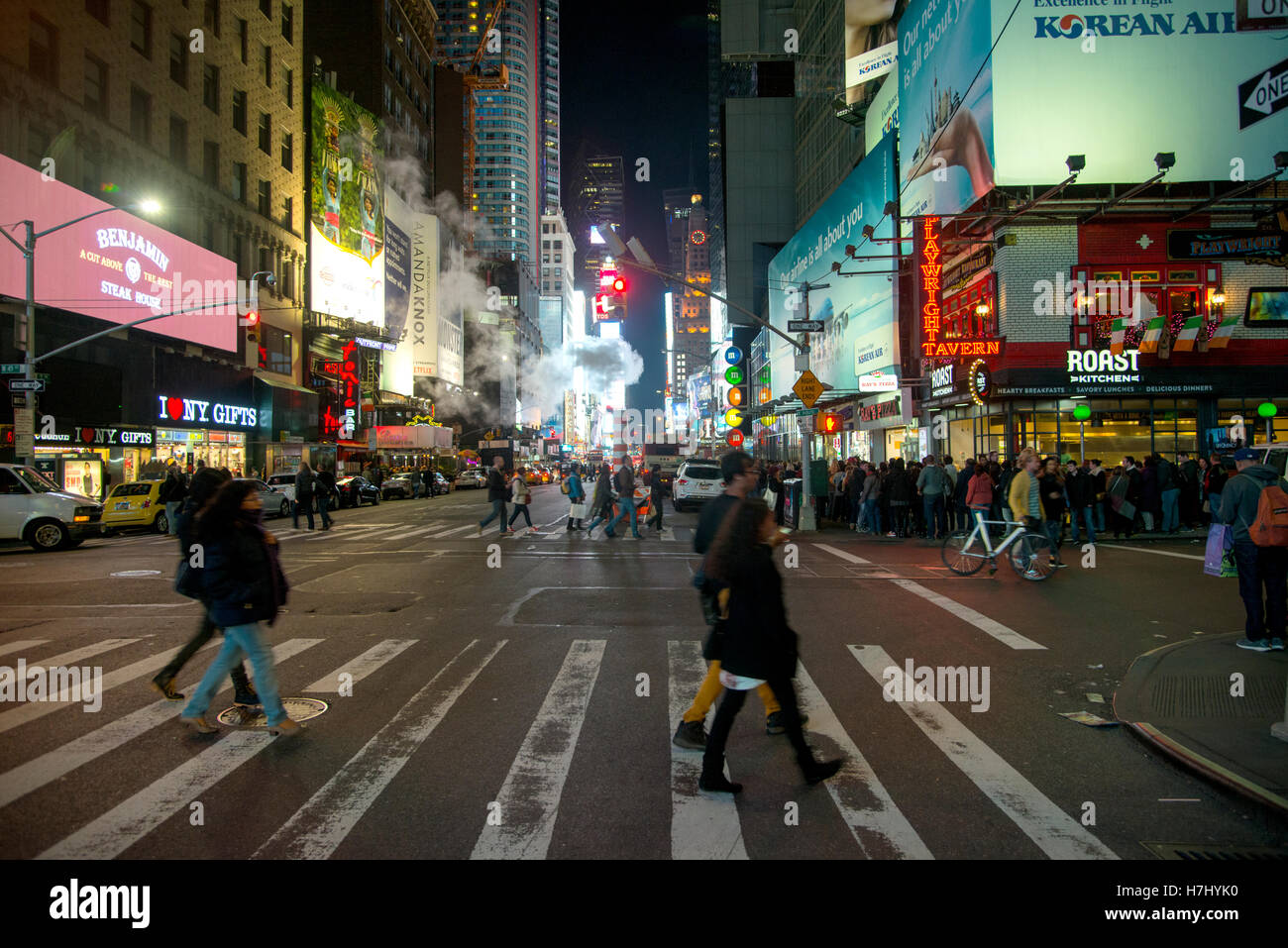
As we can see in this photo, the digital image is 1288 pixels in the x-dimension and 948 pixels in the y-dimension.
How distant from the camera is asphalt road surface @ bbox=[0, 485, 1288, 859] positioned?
154 inches

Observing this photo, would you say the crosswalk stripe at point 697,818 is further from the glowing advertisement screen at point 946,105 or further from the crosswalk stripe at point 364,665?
the glowing advertisement screen at point 946,105

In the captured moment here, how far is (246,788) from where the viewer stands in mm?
4520

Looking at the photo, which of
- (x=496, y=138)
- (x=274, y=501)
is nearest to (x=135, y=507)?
(x=274, y=501)

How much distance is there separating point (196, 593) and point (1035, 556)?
1142 cm

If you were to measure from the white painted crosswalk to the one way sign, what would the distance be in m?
5.64

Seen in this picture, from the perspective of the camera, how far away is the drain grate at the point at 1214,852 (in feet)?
12.1

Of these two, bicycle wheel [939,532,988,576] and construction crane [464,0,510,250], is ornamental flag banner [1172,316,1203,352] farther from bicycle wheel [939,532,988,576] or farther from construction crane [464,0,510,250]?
construction crane [464,0,510,250]

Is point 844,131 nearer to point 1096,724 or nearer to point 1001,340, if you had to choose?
point 1001,340

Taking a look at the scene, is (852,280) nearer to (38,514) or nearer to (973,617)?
(973,617)

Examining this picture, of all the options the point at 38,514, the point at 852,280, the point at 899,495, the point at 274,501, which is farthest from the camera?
the point at 852,280

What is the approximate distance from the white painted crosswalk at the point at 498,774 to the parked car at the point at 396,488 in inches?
1439

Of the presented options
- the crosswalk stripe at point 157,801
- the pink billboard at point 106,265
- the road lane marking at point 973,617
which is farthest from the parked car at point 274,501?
the crosswalk stripe at point 157,801

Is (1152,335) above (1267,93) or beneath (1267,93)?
above

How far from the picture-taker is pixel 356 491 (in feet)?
114
